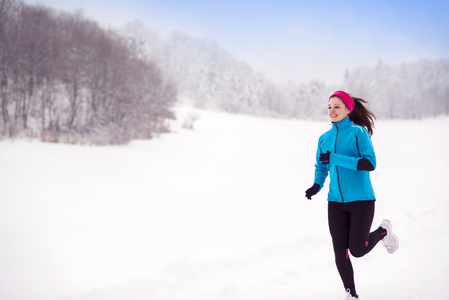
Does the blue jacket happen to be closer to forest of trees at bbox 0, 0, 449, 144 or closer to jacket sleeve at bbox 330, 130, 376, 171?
jacket sleeve at bbox 330, 130, 376, 171

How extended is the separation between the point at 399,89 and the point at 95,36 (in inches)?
2624

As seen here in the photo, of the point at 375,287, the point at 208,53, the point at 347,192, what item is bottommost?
the point at 375,287

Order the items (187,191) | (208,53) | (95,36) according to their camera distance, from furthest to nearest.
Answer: (208,53) → (95,36) → (187,191)

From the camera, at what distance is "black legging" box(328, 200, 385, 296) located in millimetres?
2572

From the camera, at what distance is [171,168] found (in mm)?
11227

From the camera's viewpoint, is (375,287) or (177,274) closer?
(375,287)

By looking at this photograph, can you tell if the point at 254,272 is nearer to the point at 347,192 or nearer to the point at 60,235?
the point at 347,192

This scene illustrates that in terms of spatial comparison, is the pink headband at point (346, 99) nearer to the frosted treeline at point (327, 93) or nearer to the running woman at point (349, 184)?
the running woman at point (349, 184)

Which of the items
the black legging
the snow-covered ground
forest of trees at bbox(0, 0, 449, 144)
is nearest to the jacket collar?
the black legging

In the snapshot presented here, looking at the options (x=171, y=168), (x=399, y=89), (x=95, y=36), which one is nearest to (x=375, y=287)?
(x=171, y=168)

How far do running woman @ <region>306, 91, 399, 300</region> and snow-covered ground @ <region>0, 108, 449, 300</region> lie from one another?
71 cm

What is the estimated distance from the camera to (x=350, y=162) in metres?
2.48

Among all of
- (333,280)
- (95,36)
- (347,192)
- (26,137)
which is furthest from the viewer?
(95,36)

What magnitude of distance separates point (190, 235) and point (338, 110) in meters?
3.40
